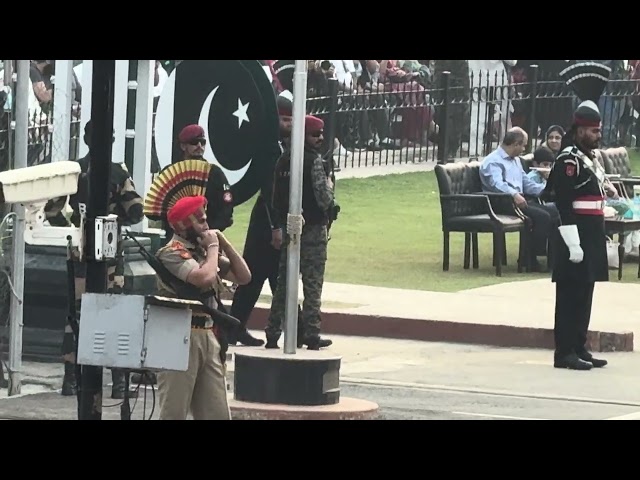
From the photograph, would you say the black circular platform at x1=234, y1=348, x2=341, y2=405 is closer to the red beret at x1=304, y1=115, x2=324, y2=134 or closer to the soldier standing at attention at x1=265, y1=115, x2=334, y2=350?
the soldier standing at attention at x1=265, y1=115, x2=334, y2=350

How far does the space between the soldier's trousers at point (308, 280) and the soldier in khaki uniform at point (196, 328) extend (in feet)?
11.9

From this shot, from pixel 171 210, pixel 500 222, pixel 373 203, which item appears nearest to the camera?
pixel 171 210

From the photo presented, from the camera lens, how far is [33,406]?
12.7 m

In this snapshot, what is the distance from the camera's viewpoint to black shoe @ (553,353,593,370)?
14.5m

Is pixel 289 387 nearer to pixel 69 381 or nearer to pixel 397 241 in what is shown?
pixel 69 381

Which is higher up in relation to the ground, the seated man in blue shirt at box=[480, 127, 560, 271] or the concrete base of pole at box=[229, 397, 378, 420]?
the seated man in blue shirt at box=[480, 127, 560, 271]

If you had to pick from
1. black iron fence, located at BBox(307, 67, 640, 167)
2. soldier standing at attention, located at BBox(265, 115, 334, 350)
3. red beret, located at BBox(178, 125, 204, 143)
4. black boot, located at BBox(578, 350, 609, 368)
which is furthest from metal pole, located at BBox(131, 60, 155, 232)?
black iron fence, located at BBox(307, 67, 640, 167)

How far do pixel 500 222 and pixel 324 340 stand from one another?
4587 mm

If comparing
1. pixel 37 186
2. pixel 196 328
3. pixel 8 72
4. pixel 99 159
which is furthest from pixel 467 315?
pixel 99 159

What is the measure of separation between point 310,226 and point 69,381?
7.69ft

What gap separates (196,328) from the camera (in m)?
10.2
